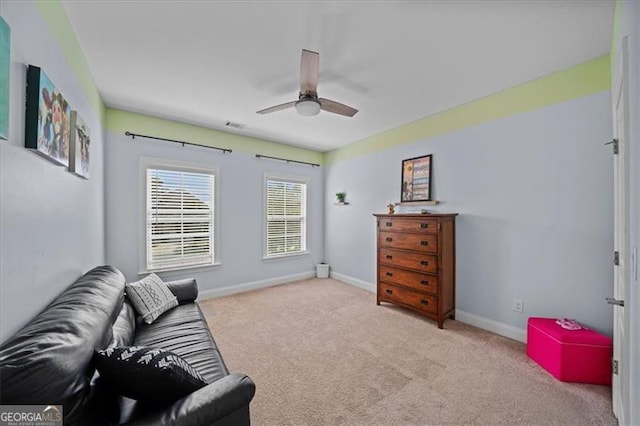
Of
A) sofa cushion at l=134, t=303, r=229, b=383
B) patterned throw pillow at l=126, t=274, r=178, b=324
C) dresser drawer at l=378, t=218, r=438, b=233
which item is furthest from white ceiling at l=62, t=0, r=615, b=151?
sofa cushion at l=134, t=303, r=229, b=383

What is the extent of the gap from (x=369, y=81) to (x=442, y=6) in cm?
95

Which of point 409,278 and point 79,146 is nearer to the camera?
point 79,146

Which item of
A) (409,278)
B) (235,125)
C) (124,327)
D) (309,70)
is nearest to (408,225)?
(409,278)

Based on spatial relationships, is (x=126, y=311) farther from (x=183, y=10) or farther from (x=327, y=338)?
(x=183, y=10)

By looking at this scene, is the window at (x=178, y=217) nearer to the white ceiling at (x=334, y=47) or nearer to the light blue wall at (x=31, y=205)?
the white ceiling at (x=334, y=47)

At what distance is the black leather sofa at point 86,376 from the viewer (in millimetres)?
782

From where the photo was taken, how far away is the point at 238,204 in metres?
4.25

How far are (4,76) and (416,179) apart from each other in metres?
3.68

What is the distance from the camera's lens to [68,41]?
1770 mm

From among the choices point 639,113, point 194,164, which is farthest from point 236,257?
point 639,113

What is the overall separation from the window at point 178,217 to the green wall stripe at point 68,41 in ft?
4.03

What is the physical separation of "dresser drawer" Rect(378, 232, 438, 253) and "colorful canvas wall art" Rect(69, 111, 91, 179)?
3248 millimetres

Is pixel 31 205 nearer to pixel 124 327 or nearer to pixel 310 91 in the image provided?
pixel 124 327

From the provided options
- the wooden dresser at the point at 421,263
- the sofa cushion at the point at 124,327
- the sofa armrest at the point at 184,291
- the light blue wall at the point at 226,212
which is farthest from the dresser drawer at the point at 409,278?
the sofa cushion at the point at 124,327
